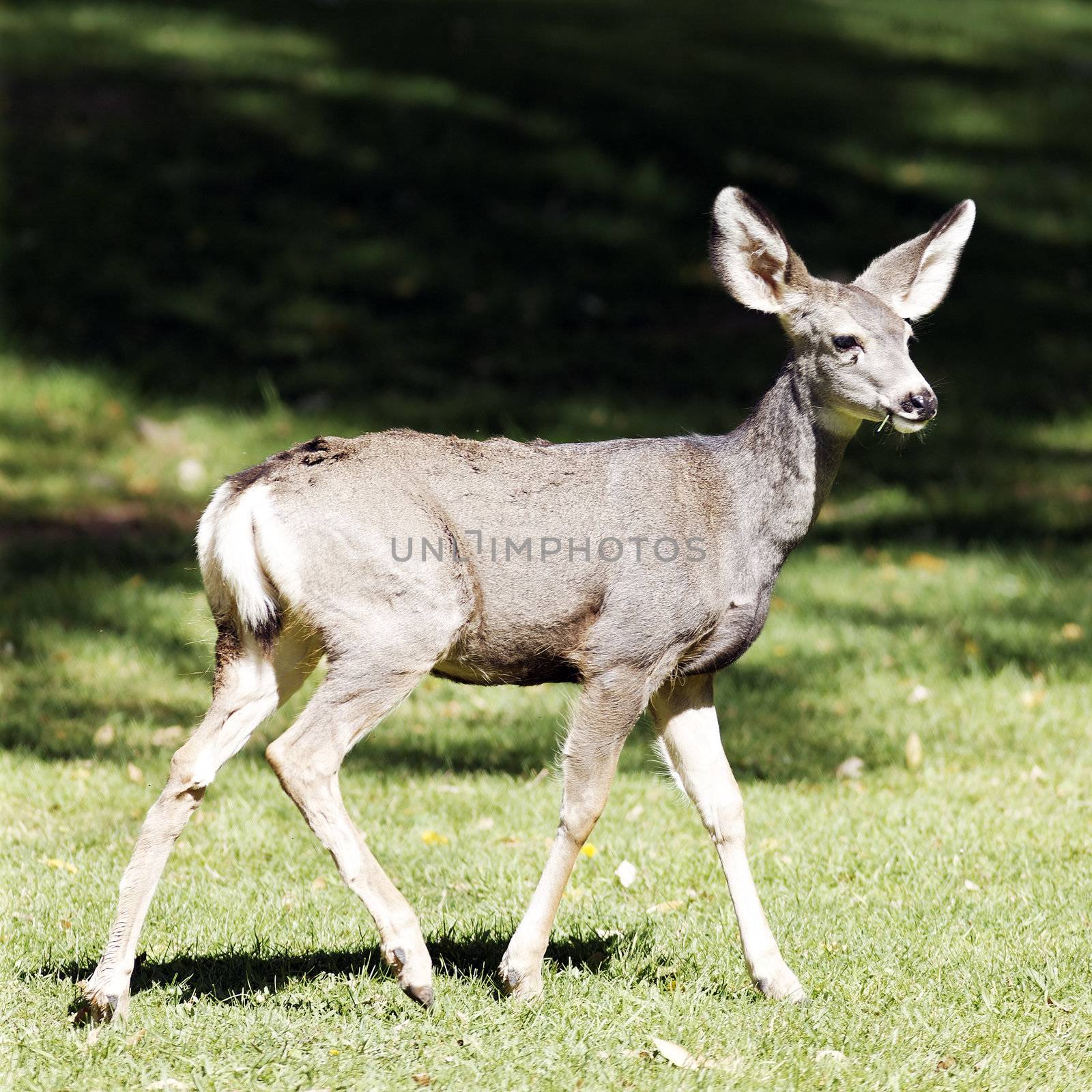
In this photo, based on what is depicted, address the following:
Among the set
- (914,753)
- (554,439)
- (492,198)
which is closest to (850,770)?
(914,753)

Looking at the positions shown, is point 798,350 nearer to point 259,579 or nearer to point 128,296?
point 259,579

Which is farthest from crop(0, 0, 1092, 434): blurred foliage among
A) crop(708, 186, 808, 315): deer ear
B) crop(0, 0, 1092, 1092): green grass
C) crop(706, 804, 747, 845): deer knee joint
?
crop(706, 804, 747, 845): deer knee joint

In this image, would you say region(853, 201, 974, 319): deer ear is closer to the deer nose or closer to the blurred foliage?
the deer nose

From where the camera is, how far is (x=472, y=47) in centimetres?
1652

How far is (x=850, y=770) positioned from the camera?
6.49 meters

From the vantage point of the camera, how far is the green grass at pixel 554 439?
4.29 metres

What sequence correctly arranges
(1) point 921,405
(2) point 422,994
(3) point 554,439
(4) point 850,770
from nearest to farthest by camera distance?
(2) point 422,994
(1) point 921,405
(4) point 850,770
(3) point 554,439

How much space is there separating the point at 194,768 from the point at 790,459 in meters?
1.95

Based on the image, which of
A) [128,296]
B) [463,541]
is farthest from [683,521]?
[128,296]

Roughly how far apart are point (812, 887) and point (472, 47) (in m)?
13.2

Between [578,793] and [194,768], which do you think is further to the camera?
[578,793]

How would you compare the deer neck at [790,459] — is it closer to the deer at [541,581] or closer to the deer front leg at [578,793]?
the deer at [541,581]

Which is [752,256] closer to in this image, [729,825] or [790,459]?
[790,459]

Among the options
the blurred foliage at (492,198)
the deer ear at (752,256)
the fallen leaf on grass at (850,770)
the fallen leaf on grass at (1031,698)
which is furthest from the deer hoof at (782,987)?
the blurred foliage at (492,198)
